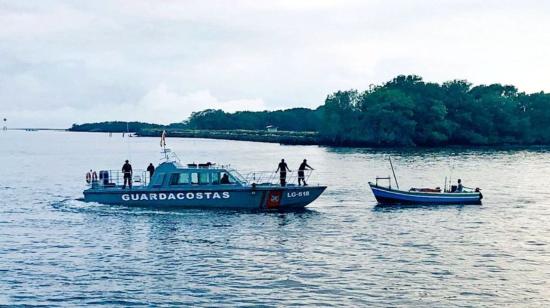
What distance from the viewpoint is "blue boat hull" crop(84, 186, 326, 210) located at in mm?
44562

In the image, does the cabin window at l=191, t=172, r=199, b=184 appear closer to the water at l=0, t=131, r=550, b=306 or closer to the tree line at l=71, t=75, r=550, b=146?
the water at l=0, t=131, r=550, b=306

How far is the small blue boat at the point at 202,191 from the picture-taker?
44500 millimetres

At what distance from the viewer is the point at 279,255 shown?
31.4 m

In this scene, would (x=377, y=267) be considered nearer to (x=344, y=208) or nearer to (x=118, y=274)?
(x=118, y=274)

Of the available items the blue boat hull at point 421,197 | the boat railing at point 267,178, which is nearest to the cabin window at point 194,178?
the boat railing at point 267,178

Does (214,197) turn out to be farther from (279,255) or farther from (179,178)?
(279,255)

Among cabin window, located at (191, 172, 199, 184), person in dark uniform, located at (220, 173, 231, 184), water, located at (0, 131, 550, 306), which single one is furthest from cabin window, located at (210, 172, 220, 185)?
water, located at (0, 131, 550, 306)

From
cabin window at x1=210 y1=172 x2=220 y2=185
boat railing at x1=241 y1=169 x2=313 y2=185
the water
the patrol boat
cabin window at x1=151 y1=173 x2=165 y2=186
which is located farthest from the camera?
boat railing at x1=241 y1=169 x2=313 y2=185

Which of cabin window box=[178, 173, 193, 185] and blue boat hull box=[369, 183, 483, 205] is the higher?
cabin window box=[178, 173, 193, 185]

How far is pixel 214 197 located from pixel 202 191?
88 centimetres

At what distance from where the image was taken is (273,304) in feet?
77.6

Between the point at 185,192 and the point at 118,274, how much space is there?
666 inches

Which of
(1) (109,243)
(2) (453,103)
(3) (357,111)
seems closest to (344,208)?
(1) (109,243)

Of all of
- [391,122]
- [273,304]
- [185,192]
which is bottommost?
[273,304]
